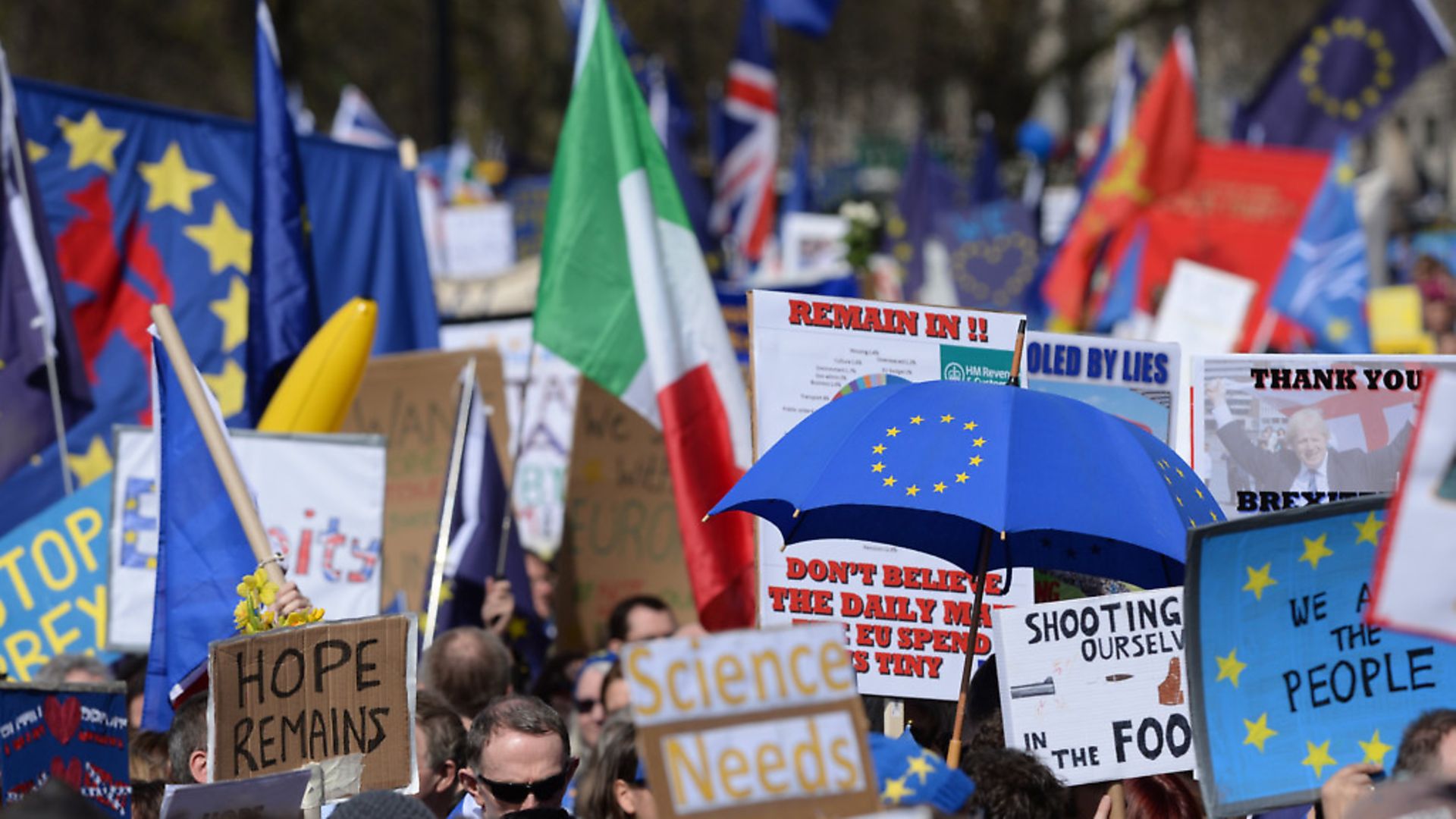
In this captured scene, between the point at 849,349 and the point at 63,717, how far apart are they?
227 cm

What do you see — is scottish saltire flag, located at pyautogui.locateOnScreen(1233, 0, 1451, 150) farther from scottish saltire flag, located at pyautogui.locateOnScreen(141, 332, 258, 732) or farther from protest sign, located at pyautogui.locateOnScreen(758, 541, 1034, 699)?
scottish saltire flag, located at pyautogui.locateOnScreen(141, 332, 258, 732)

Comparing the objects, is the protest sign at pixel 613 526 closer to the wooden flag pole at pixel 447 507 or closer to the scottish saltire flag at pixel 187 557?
the wooden flag pole at pixel 447 507

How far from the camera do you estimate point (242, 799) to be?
3.85 metres

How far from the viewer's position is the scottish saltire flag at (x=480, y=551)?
7105 mm

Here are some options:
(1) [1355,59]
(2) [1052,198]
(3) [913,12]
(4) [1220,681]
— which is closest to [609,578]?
(4) [1220,681]

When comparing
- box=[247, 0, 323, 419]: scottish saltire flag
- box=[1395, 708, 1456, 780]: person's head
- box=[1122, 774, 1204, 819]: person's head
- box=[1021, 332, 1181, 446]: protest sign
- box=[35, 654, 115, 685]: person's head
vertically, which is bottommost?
box=[1122, 774, 1204, 819]: person's head

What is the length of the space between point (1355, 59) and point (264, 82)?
836 centimetres

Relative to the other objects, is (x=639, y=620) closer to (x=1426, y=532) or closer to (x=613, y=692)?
(x=613, y=692)

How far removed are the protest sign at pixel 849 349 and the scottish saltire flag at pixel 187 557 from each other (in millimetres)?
1412

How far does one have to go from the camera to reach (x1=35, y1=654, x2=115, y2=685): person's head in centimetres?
594

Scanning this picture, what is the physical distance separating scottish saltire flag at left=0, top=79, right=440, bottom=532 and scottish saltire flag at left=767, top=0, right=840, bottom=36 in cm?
671

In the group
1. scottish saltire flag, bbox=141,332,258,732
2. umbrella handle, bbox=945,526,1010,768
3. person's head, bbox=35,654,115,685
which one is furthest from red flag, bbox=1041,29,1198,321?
umbrella handle, bbox=945,526,1010,768

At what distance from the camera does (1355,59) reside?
13.4 meters

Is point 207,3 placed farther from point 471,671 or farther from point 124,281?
point 471,671
